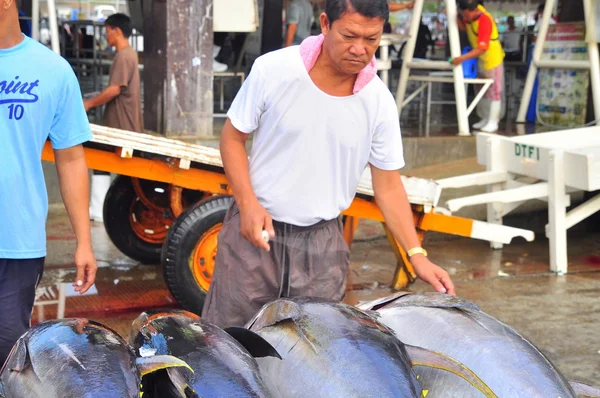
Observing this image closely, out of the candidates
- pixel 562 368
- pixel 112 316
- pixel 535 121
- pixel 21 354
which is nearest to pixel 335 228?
pixel 21 354

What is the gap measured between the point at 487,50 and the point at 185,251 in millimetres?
6628

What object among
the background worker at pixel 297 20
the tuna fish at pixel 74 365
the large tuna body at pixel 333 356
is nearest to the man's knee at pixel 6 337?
the tuna fish at pixel 74 365

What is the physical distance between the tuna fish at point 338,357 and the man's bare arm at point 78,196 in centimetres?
98

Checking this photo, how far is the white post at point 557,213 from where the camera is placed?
6.64 meters

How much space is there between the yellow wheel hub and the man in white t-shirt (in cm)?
208

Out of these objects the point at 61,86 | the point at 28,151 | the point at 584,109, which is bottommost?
the point at 584,109

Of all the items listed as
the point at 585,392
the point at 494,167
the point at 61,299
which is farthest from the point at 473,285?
the point at 585,392

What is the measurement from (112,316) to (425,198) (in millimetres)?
2138

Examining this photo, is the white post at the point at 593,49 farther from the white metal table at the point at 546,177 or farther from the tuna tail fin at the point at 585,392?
the tuna tail fin at the point at 585,392

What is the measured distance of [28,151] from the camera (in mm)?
2781

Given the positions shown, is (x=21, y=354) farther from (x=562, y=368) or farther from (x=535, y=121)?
(x=535, y=121)

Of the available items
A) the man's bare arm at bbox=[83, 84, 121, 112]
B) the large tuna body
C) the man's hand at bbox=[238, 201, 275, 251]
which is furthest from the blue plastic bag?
the large tuna body

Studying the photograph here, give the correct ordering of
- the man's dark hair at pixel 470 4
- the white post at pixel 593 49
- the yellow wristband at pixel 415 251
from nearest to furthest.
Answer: the yellow wristband at pixel 415 251 → the white post at pixel 593 49 → the man's dark hair at pixel 470 4

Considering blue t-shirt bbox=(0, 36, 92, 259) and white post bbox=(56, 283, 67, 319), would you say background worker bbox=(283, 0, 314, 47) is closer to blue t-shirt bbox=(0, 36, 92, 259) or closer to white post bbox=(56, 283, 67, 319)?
white post bbox=(56, 283, 67, 319)
